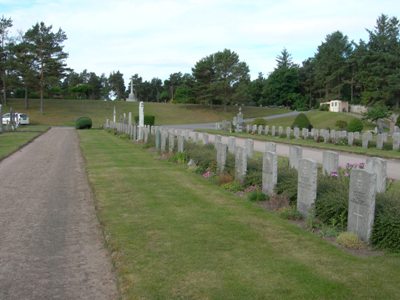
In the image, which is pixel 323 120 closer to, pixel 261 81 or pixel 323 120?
pixel 323 120

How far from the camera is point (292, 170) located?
32.1 ft

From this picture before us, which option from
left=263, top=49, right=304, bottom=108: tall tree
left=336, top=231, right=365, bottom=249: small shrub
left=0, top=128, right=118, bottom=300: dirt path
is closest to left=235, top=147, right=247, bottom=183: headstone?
left=0, top=128, right=118, bottom=300: dirt path

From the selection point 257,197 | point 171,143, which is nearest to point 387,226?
point 257,197

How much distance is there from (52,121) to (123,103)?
1900cm

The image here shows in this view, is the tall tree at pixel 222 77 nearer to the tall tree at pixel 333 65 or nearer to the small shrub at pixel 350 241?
the tall tree at pixel 333 65

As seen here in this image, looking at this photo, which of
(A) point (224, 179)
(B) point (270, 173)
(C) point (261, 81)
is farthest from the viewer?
(C) point (261, 81)

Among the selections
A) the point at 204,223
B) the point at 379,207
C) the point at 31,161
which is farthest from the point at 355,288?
the point at 31,161

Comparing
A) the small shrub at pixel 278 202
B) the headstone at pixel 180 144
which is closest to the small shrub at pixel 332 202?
the small shrub at pixel 278 202

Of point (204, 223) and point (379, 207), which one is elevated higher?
point (379, 207)

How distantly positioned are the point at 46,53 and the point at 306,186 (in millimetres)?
63959

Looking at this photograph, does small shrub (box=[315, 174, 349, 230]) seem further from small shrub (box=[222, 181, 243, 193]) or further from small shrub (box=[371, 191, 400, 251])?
small shrub (box=[222, 181, 243, 193])

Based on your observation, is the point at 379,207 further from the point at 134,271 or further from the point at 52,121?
the point at 52,121

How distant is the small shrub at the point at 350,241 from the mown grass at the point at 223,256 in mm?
199

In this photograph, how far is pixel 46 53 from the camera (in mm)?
66625
